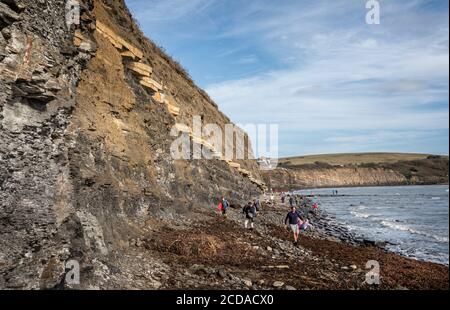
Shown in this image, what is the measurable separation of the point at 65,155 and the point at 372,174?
16543cm

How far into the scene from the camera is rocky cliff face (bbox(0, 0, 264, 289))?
712cm

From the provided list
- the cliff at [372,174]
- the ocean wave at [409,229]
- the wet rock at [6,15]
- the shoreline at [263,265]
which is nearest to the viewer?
the wet rock at [6,15]

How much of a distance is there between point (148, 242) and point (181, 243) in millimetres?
1130

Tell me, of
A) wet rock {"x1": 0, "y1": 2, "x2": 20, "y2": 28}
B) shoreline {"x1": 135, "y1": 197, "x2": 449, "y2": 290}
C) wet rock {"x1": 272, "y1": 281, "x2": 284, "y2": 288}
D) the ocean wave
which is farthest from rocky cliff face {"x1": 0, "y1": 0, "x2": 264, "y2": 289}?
the ocean wave

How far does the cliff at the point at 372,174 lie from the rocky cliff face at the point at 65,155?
418ft

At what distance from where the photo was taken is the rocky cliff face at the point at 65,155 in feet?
23.4

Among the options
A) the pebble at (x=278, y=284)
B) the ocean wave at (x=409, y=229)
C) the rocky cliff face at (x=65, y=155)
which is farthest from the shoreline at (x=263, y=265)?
the ocean wave at (x=409, y=229)

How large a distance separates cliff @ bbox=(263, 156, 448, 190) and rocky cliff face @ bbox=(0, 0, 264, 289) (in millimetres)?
127519

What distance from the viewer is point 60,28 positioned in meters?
8.80

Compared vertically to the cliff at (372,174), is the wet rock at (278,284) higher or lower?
lower

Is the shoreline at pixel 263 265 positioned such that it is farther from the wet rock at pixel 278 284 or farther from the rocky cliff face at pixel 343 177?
the rocky cliff face at pixel 343 177

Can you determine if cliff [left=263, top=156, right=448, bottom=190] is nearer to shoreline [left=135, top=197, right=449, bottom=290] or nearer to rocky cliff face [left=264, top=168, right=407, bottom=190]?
rocky cliff face [left=264, top=168, right=407, bottom=190]

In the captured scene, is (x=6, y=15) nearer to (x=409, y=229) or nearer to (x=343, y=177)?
(x=409, y=229)

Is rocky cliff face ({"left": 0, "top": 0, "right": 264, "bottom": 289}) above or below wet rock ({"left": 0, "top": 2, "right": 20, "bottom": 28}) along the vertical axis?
below
